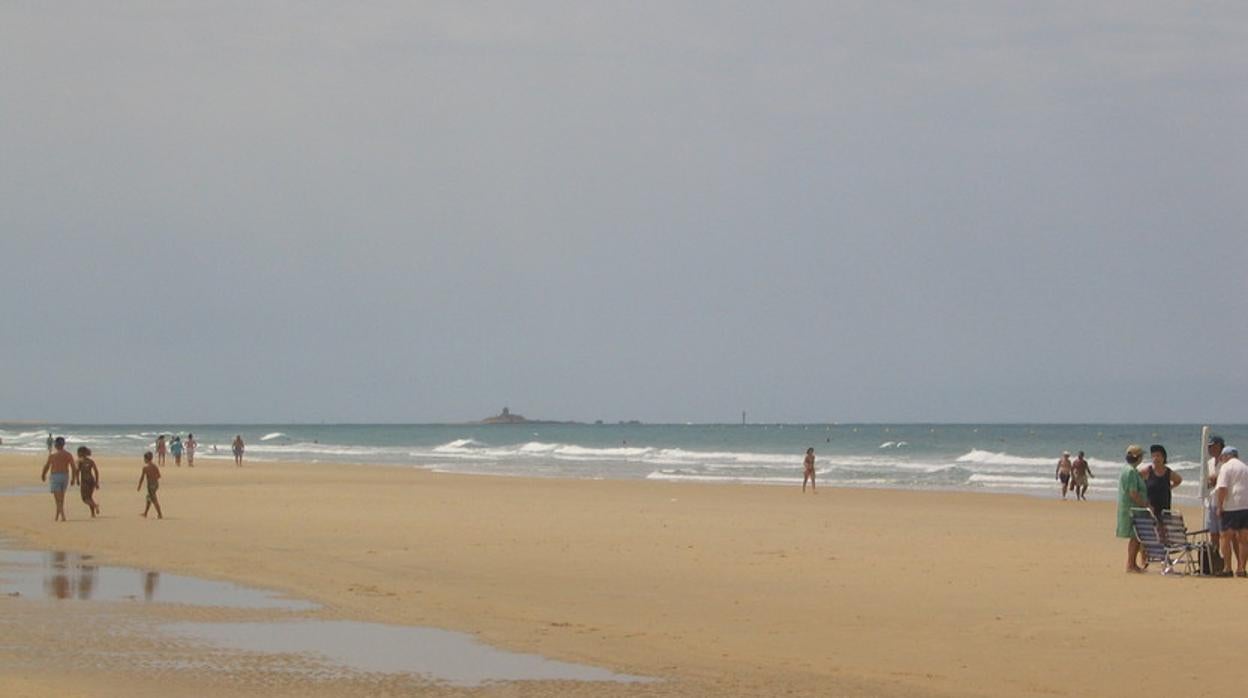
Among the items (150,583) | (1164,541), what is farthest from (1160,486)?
(150,583)

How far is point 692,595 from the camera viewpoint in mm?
14797

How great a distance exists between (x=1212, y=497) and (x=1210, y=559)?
2.38 feet

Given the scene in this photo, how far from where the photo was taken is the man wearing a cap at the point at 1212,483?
16.0 metres

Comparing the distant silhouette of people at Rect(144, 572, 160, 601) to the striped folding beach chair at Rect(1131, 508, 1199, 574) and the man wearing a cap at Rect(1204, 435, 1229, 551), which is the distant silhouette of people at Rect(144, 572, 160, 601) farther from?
the man wearing a cap at Rect(1204, 435, 1229, 551)

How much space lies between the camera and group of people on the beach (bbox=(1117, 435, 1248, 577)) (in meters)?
15.8

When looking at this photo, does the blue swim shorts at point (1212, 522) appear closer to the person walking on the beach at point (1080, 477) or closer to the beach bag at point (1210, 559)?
the beach bag at point (1210, 559)

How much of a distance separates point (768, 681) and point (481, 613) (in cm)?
417

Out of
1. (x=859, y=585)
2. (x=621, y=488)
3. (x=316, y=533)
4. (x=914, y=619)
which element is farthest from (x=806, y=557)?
(x=621, y=488)

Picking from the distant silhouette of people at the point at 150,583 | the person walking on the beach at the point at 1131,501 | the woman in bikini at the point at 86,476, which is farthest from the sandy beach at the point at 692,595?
the distant silhouette of people at the point at 150,583

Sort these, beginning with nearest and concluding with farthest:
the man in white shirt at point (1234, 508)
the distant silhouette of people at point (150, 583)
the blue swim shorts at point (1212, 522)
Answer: the distant silhouette of people at point (150, 583), the man in white shirt at point (1234, 508), the blue swim shorts at point (1212, 522)

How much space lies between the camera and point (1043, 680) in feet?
33.0

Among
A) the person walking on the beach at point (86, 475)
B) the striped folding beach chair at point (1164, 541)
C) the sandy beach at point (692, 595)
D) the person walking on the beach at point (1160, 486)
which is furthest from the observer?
the person walking on the beach at point (86, 475)

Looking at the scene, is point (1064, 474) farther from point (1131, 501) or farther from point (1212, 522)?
point (1212, 522)

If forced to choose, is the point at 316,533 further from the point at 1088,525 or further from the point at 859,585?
the point at 1088,525
